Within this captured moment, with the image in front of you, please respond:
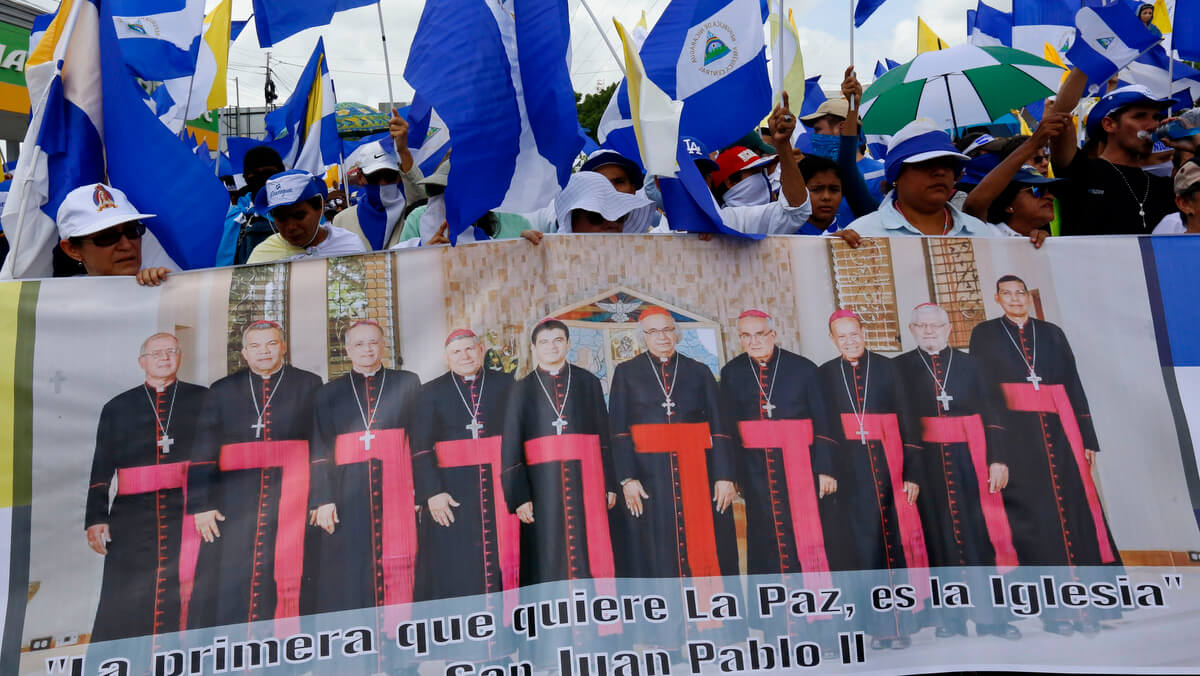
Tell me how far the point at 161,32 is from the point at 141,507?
3044mm

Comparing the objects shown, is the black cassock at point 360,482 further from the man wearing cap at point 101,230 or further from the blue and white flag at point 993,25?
the blue and white flag at point 993,25

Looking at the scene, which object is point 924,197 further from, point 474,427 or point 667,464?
point 474,427

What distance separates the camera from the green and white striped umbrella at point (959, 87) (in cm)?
559

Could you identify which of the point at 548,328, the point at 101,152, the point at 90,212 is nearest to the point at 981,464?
the point at 548,328

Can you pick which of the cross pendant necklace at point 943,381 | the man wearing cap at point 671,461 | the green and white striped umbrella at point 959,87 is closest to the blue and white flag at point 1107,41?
the green and white striped umbrella at point 959,87

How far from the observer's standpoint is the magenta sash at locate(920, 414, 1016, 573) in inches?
134

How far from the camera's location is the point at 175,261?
386 cm

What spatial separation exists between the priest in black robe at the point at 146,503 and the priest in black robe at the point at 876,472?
2247 mm

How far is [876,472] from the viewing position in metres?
3.44

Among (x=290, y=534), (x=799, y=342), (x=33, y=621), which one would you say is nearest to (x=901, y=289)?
(x=799, y=342)

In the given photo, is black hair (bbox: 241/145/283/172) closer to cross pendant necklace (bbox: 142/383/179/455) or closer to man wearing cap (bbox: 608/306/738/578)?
cross pendant necklace (bbox: 142/383/179/455)

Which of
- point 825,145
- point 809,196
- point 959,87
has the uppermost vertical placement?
point 959,87

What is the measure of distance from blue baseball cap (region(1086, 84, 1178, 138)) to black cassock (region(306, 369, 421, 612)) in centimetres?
394

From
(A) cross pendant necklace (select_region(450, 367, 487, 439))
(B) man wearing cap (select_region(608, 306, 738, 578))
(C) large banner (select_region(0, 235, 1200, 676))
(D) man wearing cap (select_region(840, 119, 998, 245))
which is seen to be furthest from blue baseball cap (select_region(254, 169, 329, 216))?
(D) man wearing cap (select_region(840, 119, 998, 245))
